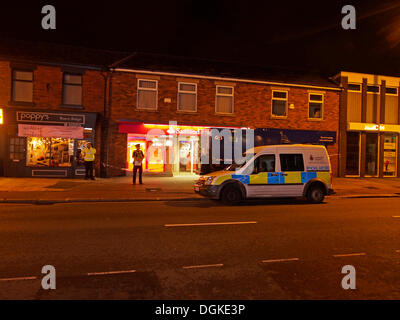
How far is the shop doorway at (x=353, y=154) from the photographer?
2206cm

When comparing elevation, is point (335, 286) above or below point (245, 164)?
below

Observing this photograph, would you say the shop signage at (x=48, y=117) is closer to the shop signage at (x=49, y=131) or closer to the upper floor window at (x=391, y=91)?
the shop signage at (x=49, y=131)

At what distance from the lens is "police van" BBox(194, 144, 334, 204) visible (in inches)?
429

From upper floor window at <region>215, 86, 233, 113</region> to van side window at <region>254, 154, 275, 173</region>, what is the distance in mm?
9540

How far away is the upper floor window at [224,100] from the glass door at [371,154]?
32.7ft

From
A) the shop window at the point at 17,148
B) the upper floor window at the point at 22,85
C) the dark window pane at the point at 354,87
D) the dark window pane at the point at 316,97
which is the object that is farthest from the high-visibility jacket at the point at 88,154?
the dark window pane at the point at 354,87

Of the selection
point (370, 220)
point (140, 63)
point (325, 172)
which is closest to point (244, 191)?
point (325, 172)

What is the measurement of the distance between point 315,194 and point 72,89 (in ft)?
46.1

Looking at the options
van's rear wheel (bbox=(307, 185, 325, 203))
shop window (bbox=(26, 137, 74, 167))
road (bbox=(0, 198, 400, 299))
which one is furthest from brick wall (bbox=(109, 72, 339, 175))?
road (bbox=(0, 198, 400, 299))

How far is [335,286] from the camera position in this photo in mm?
4199

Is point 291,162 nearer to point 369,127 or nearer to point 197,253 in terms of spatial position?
point 197,253

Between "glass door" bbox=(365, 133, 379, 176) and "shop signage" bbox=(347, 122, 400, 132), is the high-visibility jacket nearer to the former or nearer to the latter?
"shop signage" bbox=(347, 122, 400, 132)
